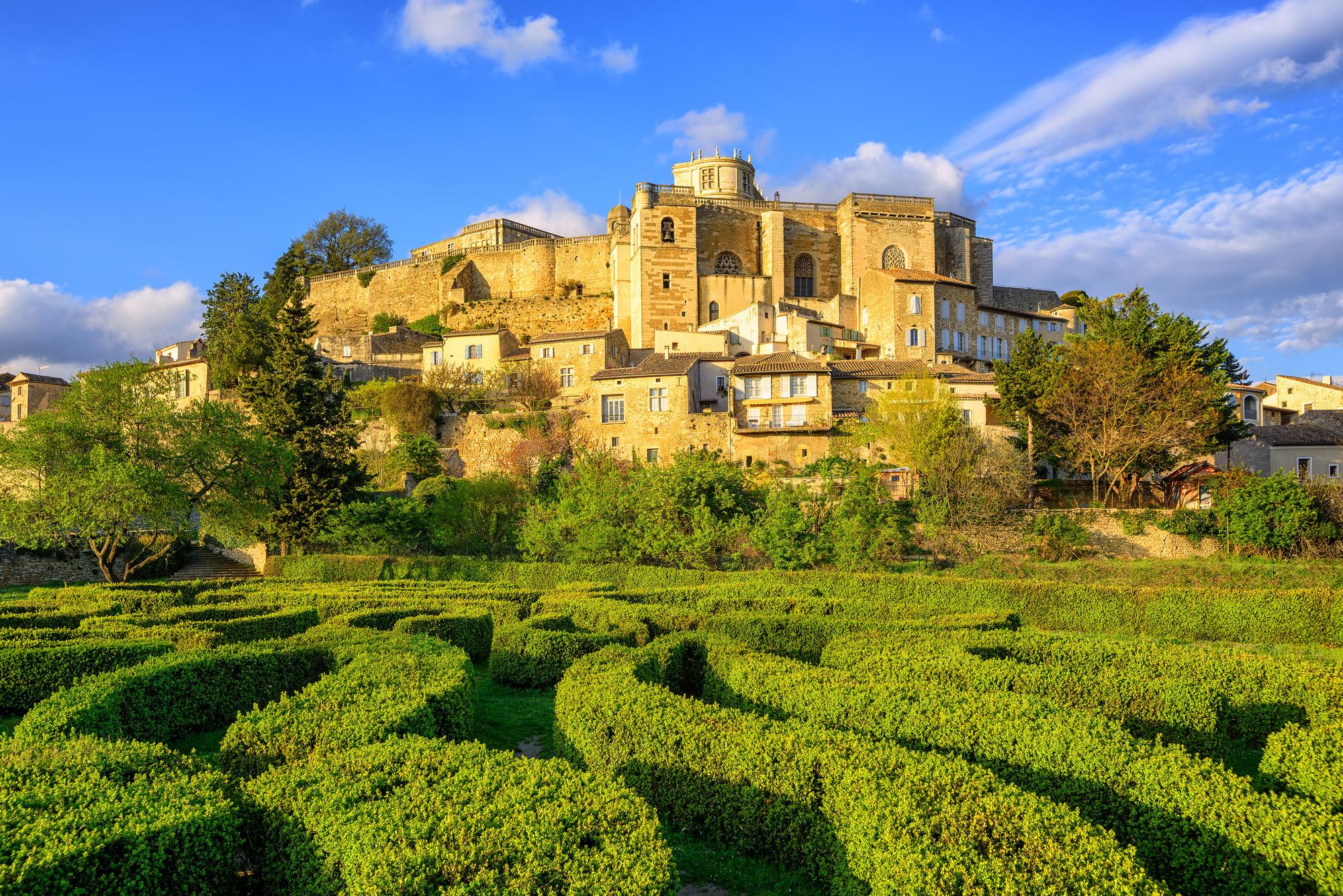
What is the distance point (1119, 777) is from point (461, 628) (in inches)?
549

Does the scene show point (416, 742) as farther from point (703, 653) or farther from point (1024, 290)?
point (1024, 290)

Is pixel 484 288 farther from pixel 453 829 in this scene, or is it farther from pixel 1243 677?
pixel 453 829

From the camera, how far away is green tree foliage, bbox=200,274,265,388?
2149 inches

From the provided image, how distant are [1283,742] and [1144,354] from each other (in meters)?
36.5

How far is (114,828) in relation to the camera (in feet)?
20.3

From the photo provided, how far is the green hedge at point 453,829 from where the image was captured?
5891 mm

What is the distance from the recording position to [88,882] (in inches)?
231

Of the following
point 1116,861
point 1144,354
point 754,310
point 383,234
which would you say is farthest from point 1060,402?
point 383,234

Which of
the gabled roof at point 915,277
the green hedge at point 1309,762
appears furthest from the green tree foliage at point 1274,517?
Answer: the green hedge at point 1309,762

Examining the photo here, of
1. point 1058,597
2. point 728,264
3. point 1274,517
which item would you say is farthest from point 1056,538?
point 728,264

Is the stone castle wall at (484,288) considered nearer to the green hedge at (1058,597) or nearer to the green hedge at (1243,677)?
the green hedge at (1058,597)

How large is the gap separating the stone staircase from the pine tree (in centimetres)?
253

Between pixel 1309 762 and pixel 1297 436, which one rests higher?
pixel 1297 436

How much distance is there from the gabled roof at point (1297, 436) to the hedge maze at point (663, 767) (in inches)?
1589
